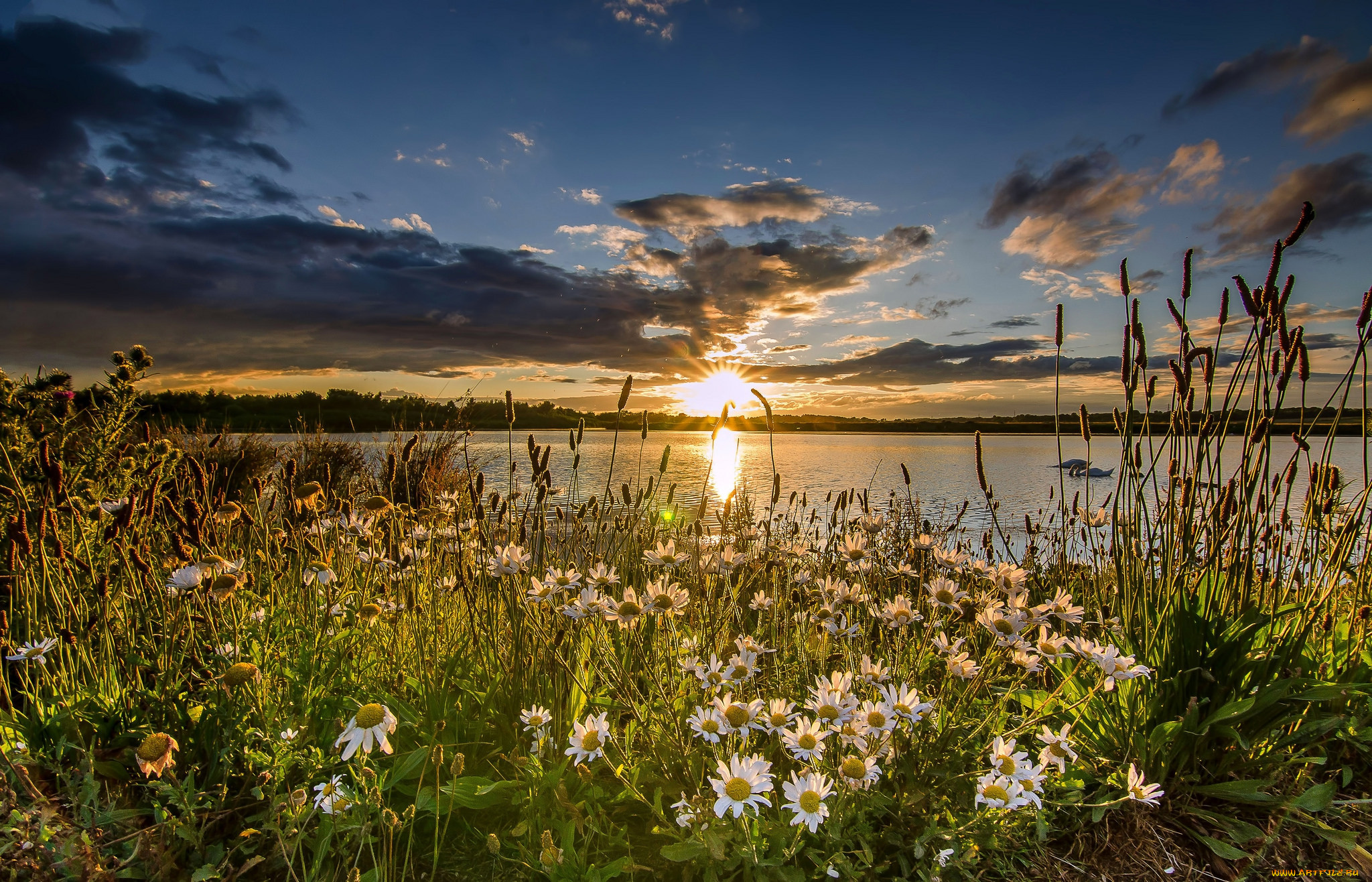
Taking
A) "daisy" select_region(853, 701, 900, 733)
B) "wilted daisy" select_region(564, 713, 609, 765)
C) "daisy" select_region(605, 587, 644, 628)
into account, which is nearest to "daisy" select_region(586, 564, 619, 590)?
"daisy" select_region(605, 587, 644, 628)

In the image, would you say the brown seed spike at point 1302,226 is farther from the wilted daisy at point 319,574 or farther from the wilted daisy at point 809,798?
the wilted daisy at point 319,574

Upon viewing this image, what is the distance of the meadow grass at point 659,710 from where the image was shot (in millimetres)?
1589

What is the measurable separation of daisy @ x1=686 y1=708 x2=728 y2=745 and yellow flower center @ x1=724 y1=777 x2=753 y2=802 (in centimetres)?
15

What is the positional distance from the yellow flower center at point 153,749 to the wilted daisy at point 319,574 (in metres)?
0.95

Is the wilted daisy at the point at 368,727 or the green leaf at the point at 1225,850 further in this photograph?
the green leaf at the point at 1225,850

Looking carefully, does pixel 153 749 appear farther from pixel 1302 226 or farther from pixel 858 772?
pixel 1302 226

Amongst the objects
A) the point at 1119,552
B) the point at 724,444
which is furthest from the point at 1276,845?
the point at 724,444

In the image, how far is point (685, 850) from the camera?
4.87 feet

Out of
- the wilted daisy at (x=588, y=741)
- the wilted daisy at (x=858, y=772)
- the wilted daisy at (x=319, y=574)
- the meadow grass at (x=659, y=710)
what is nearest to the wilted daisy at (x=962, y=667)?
the meadow grass at (x=659, y=710)

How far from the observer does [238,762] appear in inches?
74.9

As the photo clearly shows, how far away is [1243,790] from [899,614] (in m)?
1.17

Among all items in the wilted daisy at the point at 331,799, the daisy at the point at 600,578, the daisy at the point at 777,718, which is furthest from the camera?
the daisy at the point at 600,578

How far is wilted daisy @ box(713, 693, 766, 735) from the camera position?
5.18 feet

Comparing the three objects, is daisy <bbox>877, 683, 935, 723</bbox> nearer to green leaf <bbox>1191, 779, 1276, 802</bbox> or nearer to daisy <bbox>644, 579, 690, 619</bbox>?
daisy <bbox>644, 579, 690, 619</bbox>
